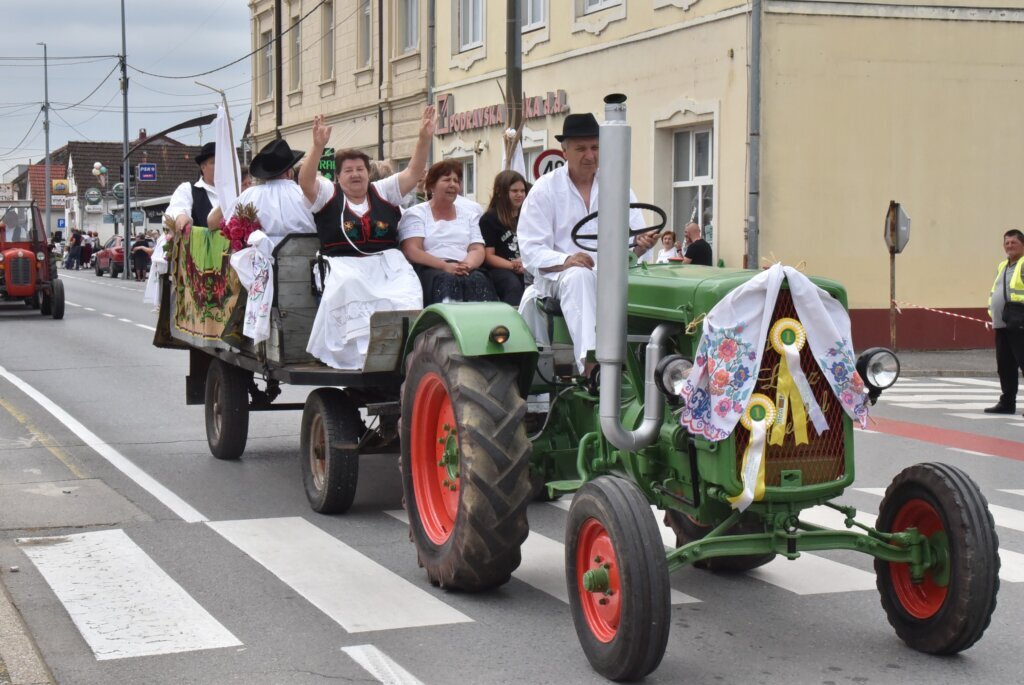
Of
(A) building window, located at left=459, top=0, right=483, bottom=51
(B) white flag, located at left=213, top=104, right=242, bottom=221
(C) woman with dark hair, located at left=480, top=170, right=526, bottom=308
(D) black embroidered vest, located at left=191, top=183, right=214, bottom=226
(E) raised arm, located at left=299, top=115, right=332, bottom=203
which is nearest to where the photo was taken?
(E) raised arm, located at left=299, top=115, right=332, bottom=203

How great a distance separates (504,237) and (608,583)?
448 centimetres

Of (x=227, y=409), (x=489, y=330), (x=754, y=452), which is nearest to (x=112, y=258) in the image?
(x=227, y=409)

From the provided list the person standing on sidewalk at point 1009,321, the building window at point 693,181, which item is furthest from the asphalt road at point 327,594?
the building window at point 693,181

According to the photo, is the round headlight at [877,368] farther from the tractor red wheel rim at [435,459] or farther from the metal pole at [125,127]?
the metal pole at [125,127]

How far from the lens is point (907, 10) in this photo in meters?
21.0

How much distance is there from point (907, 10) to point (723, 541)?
1706cm

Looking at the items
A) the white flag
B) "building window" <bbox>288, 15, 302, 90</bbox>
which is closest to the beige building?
the white flag

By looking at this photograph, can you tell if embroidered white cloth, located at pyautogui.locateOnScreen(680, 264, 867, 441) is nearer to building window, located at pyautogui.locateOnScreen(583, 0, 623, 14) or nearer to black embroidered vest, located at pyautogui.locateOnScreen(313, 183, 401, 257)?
black embroidered vest, located at pyautogui.locateOnScreen(313, 183, 401, 257)

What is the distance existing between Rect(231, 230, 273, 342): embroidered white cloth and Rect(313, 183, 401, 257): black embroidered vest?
0.35m

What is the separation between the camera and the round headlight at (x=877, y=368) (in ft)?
18.1

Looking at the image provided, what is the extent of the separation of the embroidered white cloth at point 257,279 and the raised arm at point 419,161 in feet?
3.03

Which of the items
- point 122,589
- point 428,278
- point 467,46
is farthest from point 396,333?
point 467,46

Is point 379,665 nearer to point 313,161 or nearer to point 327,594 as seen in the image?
point 327,594

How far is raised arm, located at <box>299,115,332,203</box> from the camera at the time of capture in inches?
346
